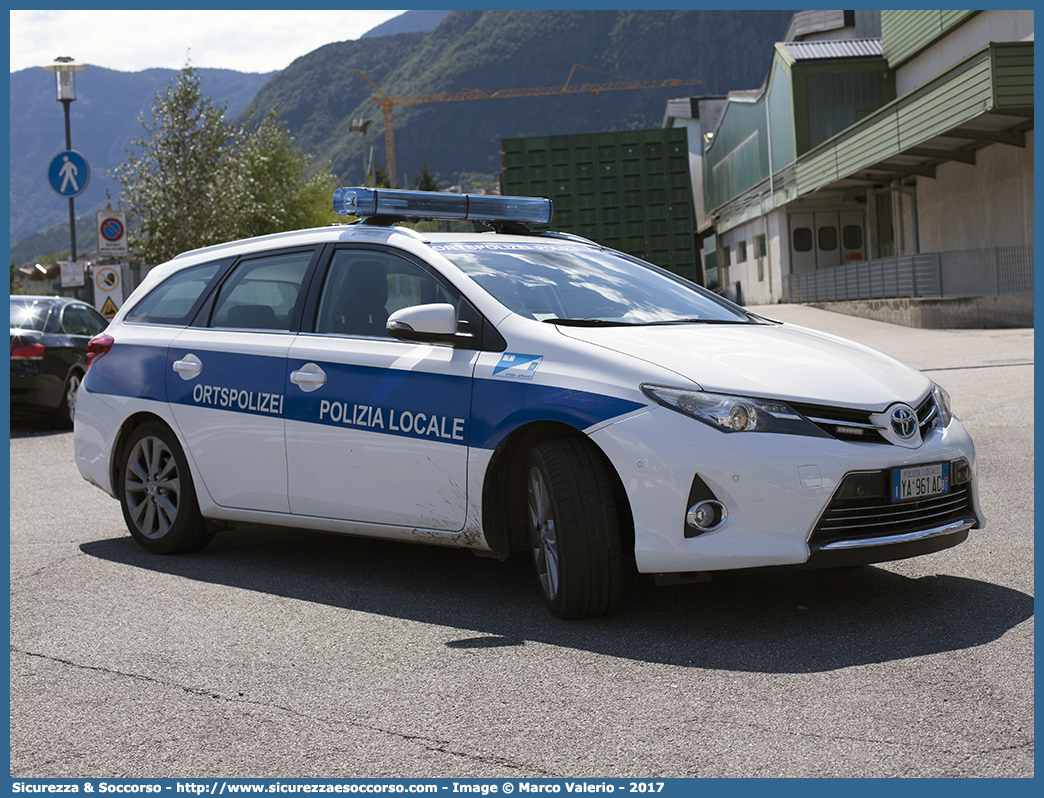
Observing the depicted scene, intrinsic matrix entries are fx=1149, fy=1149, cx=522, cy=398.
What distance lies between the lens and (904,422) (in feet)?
14.1

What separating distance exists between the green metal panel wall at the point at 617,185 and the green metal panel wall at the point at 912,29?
7594mm

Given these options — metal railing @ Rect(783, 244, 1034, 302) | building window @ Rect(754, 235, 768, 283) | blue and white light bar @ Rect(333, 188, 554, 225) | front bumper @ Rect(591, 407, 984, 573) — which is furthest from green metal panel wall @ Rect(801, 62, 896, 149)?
front bumper @ Rect(591, 407, 984, 573)

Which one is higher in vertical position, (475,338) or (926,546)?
(475,338)

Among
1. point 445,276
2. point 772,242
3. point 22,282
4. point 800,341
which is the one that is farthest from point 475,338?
point 22,282

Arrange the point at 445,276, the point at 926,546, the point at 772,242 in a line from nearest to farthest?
the point at 926,546, the point at 445,276, the point at 772,242

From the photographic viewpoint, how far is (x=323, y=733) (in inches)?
135

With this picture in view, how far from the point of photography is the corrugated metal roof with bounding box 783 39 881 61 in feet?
121

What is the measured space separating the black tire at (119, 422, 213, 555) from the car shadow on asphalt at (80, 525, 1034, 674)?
0.38ft

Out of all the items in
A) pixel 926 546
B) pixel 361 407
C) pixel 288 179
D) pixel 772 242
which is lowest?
pixel 926 546

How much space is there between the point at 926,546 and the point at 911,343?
669 inches

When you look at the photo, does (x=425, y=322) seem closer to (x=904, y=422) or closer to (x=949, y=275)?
(x=904, y=422)

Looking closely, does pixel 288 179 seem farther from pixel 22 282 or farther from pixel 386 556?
pixel 22 282

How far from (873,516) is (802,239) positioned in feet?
128

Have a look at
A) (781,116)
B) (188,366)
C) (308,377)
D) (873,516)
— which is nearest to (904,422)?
(873,516)
